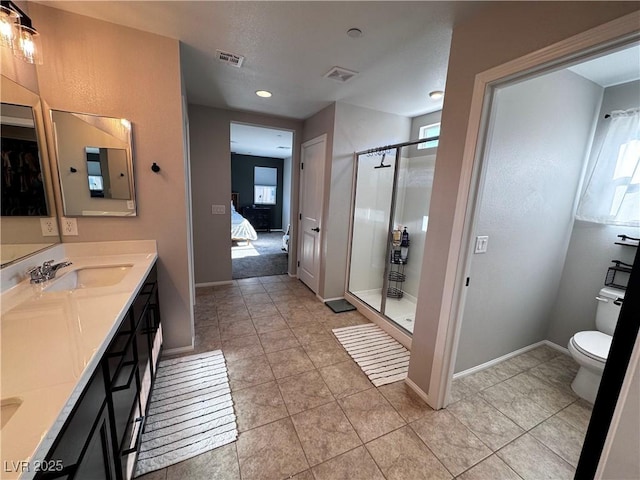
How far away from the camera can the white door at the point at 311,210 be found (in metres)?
3.46

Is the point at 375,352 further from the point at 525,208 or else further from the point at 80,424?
the point at 80,424

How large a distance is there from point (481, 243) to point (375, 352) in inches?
53.7

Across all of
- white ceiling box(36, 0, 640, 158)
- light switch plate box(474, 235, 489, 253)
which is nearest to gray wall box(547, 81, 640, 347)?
white ceiling box(36, 0, 640, 158)

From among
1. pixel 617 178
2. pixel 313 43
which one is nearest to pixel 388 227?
pixel 617 178

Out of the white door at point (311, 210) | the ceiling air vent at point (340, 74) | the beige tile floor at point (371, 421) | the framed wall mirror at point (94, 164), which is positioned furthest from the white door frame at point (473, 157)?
the framed wall mirror at point (94, 164)

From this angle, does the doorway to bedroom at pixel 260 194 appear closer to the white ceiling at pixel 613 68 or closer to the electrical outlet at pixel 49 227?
the electrical outlet at pixel 49 227

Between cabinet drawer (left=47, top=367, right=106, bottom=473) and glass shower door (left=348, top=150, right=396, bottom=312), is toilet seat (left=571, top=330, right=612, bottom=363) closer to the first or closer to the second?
glass shower door (left=348, top=150, right=396, bottom=312)

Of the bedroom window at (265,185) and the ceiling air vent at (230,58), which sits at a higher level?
the ceiling air vent at (230,58)

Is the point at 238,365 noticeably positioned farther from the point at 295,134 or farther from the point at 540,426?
the point at 295,134

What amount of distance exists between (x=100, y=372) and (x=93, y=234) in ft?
4.58

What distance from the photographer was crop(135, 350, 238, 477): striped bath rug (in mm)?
1432

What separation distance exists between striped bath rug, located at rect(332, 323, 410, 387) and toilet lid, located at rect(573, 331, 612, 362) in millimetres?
1278

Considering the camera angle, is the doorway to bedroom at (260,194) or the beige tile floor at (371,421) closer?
the beige tile floor at (371,421)

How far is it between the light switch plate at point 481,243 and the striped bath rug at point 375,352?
1.17 m
